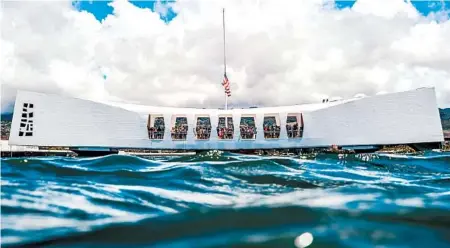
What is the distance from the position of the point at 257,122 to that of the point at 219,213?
27.0m

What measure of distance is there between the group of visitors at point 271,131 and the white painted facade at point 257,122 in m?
0.47

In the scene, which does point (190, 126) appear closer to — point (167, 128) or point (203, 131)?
point (203, 131)

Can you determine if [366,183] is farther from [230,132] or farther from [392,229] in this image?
[230,132]

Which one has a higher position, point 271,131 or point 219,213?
point 271,131

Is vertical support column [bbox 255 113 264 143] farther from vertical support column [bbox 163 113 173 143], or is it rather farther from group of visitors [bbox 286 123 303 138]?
vertical support column [bbox 163 113 173 143]

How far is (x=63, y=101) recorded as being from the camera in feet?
99.9

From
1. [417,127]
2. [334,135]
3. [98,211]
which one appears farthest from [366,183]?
[417,127]

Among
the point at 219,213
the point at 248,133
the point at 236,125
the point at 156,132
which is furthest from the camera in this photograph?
the point at 156,132

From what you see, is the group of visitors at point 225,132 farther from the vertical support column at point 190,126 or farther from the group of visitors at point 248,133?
the vertical support column at point 190,126

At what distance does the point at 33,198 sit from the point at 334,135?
2708cm

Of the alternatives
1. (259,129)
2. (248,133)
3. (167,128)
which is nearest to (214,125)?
(248,133)

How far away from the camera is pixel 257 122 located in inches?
1228

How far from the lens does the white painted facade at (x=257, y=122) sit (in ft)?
98.7

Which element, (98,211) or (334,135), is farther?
(334,135)
